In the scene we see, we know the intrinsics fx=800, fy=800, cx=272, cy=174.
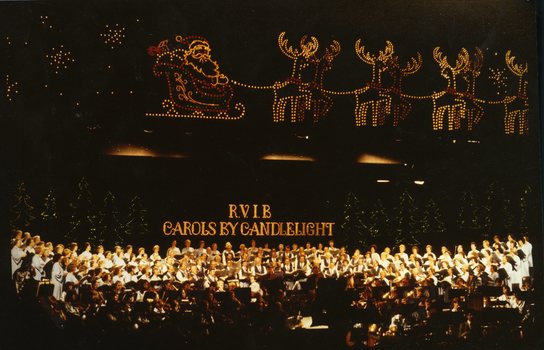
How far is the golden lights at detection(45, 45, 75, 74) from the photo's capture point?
3.24 metres

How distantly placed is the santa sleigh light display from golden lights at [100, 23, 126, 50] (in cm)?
13

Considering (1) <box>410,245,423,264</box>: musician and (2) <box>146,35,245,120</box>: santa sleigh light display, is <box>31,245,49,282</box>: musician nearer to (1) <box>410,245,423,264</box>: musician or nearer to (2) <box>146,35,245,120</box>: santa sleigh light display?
(2) <box>146,35,245,120</box>: santa sleigh light display

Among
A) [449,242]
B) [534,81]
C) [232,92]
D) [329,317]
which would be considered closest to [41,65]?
[232,92]

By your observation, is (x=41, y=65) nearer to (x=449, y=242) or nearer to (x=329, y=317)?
(x=329, y=317)

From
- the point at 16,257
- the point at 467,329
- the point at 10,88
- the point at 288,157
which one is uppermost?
the point at 10,88

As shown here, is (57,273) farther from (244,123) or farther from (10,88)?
(244,123)

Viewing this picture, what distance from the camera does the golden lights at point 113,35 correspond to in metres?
3.26

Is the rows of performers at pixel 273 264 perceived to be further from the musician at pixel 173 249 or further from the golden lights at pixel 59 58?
the golden lights at pixel 59 58

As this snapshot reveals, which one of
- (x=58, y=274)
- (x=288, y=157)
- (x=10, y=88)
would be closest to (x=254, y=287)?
(x=288, y=157)

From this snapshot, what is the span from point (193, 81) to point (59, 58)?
0.55m

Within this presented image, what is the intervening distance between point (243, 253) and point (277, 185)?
0.32 metres

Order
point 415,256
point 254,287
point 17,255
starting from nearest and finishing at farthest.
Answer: point 17,255
point 254,287
point 415,256

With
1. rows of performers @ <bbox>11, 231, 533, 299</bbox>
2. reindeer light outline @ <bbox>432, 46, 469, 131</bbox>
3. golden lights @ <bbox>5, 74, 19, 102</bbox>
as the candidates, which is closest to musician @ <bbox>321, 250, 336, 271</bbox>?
rows of performers @ <bbox>11, 231, 533, 299</bbox>

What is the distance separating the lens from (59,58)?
3.24m
